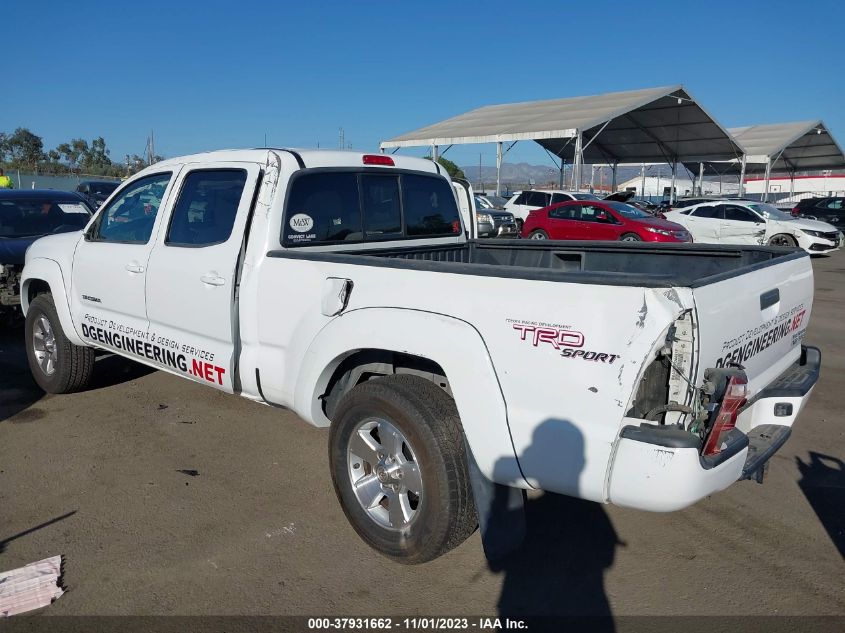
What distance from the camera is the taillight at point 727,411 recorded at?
2.50m

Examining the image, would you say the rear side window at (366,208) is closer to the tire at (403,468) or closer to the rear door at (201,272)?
the rear door at (201,272)

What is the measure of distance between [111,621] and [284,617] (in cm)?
73

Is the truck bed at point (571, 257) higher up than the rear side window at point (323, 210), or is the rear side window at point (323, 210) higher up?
the rear side window at point (323, 210)

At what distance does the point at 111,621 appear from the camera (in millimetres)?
2900

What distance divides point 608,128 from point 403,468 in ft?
126

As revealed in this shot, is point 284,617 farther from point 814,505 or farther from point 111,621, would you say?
point 814,505

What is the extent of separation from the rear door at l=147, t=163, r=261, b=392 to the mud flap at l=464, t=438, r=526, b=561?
1704mm

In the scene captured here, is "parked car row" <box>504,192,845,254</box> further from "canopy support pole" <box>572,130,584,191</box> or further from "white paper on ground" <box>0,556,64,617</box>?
"white paper on ground" <box>0,556,64,617</box>

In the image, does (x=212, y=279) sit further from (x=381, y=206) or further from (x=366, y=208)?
(x=381, y=206)

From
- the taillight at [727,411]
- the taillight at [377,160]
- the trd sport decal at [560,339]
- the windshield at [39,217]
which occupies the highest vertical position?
the taillight at [377,160]

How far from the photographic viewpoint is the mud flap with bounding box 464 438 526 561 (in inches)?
113

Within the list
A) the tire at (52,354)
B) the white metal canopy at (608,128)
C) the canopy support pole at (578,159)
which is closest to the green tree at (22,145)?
the white metal canopy at (608,128)

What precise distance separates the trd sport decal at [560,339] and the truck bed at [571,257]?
0.62 ft

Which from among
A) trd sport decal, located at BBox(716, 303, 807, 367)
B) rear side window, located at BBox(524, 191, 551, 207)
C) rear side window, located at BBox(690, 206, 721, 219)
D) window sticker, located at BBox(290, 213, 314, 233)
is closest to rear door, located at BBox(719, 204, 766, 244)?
rear side window, located at BBox(690, 206, 721, 219)
